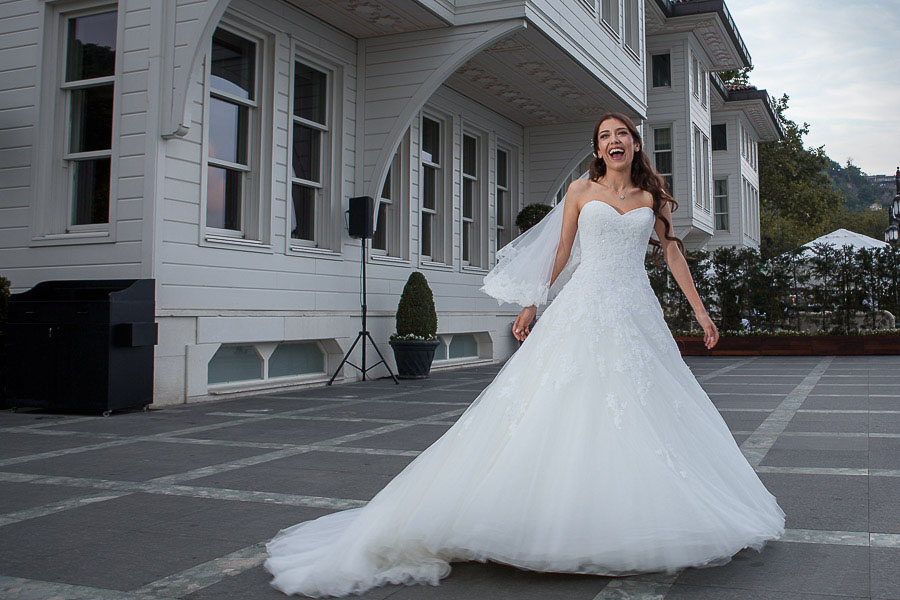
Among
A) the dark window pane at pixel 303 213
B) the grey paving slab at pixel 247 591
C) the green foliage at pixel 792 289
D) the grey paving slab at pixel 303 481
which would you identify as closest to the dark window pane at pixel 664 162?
the green foliage at pixel 792 289

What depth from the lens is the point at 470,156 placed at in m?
16.2

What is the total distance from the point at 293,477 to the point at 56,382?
4.21m

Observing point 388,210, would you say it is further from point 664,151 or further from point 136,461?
point 664,151

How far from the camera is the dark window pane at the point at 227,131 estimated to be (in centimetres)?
970

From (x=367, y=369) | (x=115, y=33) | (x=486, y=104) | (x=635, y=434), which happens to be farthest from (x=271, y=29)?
(x=635, y=434)

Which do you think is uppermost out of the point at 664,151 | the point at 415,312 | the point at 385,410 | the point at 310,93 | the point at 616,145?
the point at 664,151

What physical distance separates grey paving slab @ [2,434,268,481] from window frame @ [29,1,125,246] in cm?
384

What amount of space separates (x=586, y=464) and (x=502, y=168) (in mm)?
14806

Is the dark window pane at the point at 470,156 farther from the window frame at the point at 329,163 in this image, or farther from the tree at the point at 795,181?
the tree at the point at 795,181

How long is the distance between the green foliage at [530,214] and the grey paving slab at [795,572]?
13.9m

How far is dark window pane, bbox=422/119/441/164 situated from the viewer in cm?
1448

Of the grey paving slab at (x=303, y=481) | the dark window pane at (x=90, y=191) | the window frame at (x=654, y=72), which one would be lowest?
the grey paving slab at (x=303, y=481)

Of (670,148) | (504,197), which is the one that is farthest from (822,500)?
(670,148)

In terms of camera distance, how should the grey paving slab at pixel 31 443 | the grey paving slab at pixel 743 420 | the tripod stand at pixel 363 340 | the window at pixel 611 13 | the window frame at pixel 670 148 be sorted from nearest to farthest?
the grey paving slab at pixel 31 443 < the grey paving slab at pixel 743 420 < the tripod stand at pixel 363 340 < the window at pixel 611 13 < the window frame at pixel 670 148
